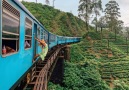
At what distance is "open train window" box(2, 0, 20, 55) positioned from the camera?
4.40 meters

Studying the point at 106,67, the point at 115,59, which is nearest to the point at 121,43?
the point at 115,59

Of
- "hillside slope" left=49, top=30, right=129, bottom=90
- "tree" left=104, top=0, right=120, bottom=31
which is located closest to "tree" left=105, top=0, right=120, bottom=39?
"tree" left=104, top=0, right=120, bottom=31

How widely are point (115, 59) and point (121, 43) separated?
15.4 m

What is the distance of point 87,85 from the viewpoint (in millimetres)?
22359

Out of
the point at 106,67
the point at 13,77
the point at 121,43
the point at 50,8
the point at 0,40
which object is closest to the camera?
the point at 0,40

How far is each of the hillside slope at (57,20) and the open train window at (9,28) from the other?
159 ft

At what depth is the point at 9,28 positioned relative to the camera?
188 inches

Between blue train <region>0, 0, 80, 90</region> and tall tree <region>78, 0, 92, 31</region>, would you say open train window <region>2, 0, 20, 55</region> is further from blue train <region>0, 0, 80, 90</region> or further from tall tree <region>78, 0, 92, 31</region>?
tall tree <region>78, 0, 92, 31</region>

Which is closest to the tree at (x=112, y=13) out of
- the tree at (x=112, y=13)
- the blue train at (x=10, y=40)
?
the tree at (x=112, y=13)

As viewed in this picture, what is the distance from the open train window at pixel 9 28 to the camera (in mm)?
4398

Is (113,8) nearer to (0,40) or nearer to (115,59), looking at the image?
(115,59)

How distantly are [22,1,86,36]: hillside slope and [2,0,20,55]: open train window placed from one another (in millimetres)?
48491

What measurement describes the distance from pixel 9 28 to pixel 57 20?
2196 inches

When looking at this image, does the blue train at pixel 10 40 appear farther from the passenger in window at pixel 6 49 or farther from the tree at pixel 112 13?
the tree at pixel 112 13
